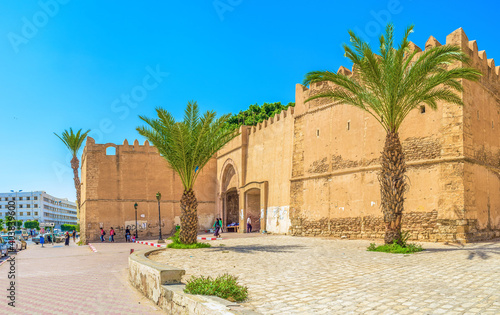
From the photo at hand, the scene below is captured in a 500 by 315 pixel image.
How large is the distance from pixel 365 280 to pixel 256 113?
3487cm

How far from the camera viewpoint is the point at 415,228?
14.7 metres

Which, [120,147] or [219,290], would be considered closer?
[219,290]

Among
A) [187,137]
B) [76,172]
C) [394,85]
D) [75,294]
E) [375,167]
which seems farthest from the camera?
[76,172]

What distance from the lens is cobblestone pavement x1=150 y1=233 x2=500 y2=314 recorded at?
488cm

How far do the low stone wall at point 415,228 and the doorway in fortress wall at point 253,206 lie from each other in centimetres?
716

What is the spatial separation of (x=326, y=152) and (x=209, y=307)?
50.3ft

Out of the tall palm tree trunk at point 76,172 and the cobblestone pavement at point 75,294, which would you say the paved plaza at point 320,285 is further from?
the tall palm tree trunk at point 76,172

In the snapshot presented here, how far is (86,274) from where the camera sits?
10.4 m

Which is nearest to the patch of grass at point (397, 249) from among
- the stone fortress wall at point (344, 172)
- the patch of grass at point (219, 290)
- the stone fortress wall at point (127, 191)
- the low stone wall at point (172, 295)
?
the stone fortress wall at point (344, 172)

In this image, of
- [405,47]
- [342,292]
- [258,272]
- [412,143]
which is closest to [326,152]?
[412,143]

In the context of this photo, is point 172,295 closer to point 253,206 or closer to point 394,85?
point 394,85

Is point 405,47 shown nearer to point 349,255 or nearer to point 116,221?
point 349,255

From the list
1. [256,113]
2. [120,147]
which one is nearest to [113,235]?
[120,147]

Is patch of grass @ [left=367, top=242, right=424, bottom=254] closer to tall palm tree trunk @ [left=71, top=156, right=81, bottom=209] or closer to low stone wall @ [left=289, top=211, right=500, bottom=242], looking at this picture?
low stone wall @ [left=289, top=211, right=500, bottom=242]
